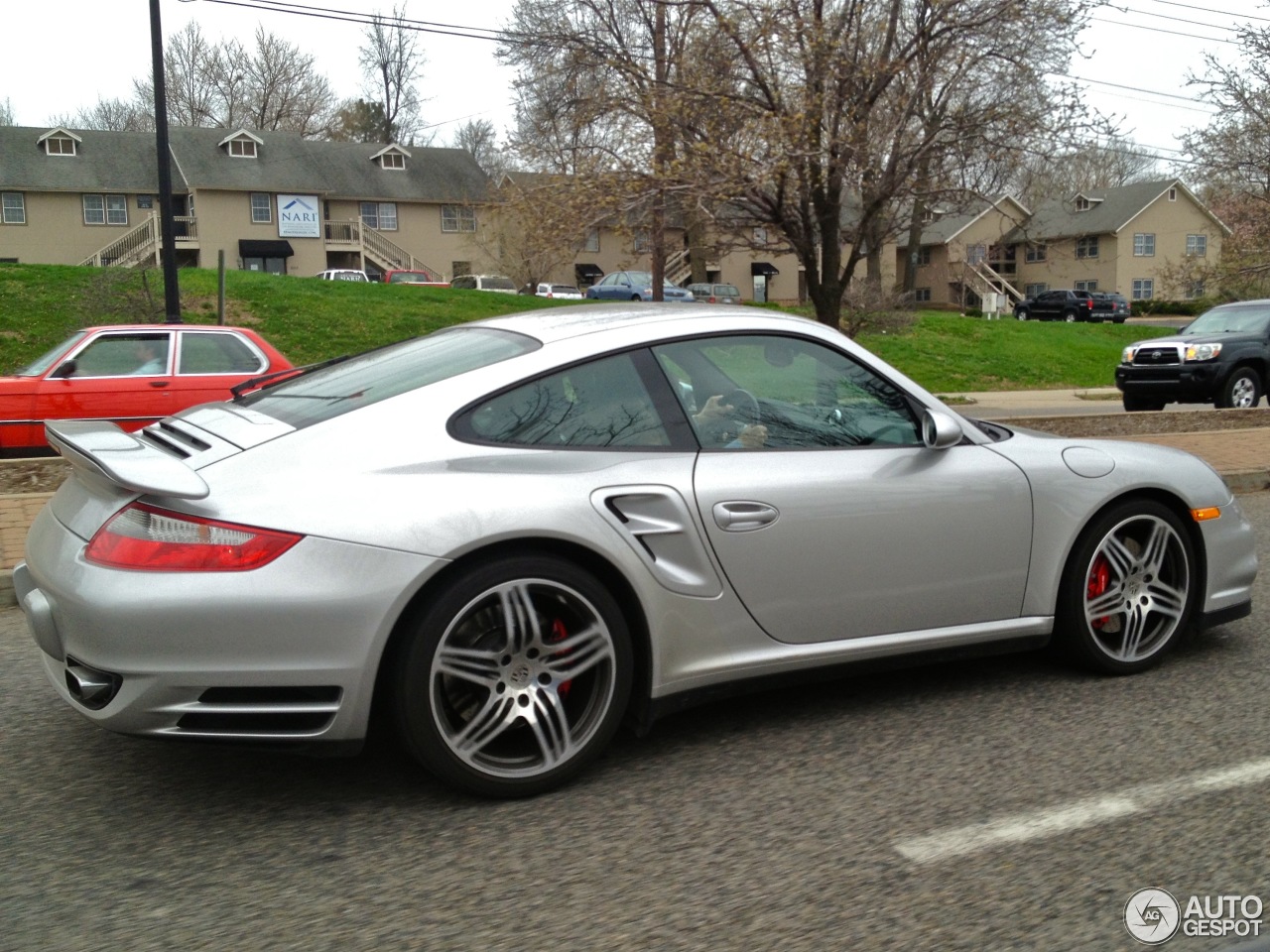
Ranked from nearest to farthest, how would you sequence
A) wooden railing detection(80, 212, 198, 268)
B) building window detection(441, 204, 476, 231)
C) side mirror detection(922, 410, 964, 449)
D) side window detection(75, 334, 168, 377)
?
side mirror detection(922, 410, 964, 449) < side window detection(75, 334, 168, 377) < wooden railing detection(80, 212, 198, 268) < building window detection(441, 204, 476, 231)

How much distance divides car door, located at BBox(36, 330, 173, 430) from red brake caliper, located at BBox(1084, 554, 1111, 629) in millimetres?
9562

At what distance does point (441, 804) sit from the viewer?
11.5 ft

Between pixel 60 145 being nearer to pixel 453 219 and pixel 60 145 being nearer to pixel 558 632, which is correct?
pixel 453 219

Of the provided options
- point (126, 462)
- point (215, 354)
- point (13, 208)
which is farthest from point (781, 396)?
point (13, 208)

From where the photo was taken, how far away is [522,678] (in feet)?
11.4

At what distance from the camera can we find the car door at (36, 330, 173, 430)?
37.4 ft

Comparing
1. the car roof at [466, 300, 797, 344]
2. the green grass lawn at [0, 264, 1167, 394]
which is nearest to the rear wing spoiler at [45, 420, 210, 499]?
the car roof at [466, 300, 797, 344]

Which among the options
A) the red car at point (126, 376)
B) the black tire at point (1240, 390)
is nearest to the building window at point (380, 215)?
the black tire at point (1240, 390)

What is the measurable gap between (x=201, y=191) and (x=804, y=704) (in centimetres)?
5169

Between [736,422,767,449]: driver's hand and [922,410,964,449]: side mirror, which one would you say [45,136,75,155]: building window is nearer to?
[736,422,767,449]: driver's hand

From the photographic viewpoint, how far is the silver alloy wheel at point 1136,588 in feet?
14.9

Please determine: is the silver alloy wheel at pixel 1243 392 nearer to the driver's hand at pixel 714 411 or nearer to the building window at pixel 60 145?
the driver's hand at pixel 714 411

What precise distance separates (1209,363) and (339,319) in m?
17.1

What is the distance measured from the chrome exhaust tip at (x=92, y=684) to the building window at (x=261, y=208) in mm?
52038
